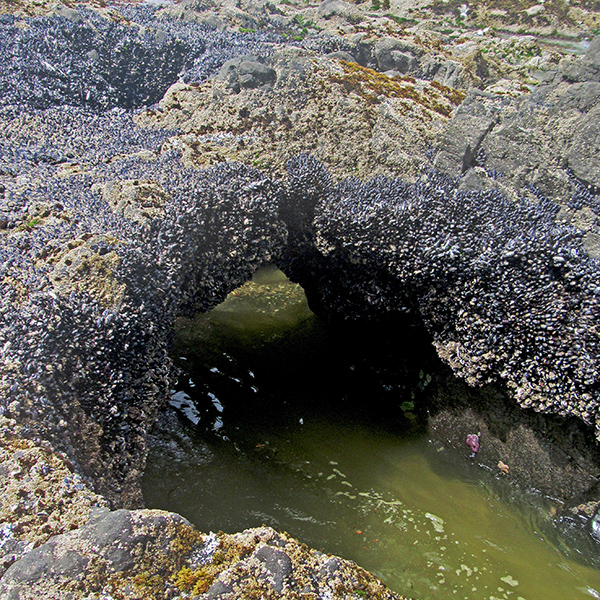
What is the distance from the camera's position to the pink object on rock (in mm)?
6751

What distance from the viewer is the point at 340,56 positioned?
32.1 ft

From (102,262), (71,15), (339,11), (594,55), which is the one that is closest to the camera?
(102,262)

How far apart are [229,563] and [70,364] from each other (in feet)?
8.36

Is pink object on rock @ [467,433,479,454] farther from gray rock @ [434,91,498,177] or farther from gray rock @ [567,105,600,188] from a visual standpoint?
gray rock @ [567,105,600,188]

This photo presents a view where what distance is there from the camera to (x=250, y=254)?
21.0ft

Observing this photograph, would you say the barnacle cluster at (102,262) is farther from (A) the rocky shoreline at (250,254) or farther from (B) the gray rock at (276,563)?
(B) the gray rock at (276,563)

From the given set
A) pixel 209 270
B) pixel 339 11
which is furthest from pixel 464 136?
pixel 339 11

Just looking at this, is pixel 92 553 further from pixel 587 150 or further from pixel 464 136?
pixel 587 150

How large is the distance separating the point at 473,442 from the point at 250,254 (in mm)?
4500

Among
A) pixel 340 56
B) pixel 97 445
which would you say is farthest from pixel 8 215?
pixel 340 56

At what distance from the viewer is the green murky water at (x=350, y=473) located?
528cm

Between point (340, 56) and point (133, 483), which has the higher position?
point (340, 56)

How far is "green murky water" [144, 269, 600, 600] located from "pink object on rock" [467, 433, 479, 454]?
0.68 ft

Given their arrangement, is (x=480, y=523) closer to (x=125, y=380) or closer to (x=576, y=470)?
(x=576, y=470)
